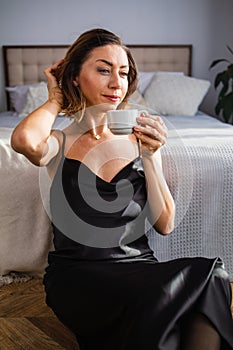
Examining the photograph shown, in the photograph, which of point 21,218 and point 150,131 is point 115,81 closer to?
point 150,131

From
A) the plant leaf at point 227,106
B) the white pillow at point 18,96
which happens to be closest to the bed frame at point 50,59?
the white pillow at point 18,96

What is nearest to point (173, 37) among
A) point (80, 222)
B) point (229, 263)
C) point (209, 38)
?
point (209, 38)

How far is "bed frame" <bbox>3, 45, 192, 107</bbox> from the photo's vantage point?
4.37m

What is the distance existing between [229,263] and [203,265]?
846 mm

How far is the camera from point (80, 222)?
146cm

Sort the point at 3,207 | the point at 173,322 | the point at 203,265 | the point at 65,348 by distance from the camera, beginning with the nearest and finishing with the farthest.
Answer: the point at 173,322
the point at 203,265
the point at 65,348
the point at 3,207

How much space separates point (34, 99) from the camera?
385 centimetres

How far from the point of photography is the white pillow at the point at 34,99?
12.6ft

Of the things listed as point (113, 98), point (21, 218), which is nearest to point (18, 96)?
point (21, 218)

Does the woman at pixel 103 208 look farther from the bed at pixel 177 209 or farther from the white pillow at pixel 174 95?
the white pillow at pixel 174 95

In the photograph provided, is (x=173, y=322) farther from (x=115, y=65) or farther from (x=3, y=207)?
(x=3, y=207)

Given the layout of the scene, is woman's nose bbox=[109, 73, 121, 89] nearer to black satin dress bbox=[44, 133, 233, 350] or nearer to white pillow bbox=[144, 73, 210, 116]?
black satin dress bbox=[44, 133, 233, 350]

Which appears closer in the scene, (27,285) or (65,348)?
(65,348)

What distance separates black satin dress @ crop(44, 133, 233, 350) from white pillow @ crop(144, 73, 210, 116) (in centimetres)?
245
